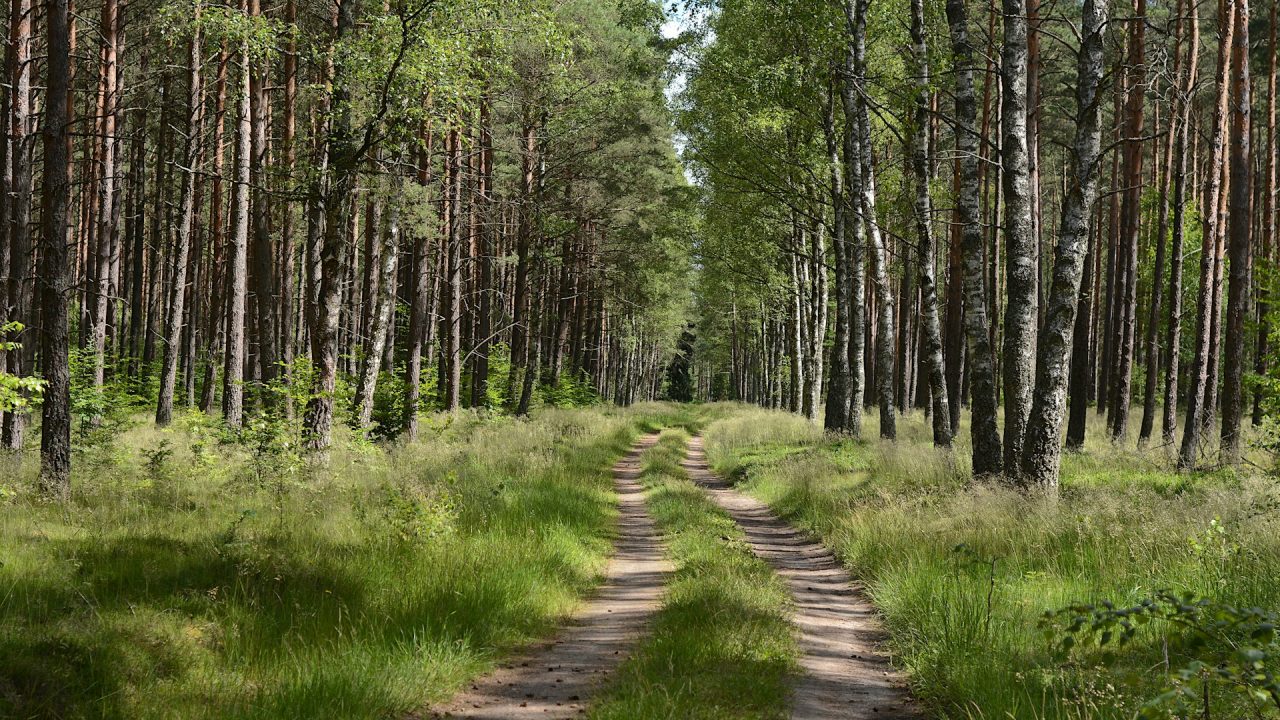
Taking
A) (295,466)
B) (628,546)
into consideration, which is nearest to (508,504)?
(628,546)

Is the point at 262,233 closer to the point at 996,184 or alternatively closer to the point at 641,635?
the point at 641,635

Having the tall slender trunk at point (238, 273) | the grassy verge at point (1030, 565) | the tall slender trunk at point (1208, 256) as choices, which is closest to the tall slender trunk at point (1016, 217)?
the grassy verge at point (1030, 565)

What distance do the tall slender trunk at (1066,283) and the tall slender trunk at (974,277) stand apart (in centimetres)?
130

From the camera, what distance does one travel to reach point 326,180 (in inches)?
544

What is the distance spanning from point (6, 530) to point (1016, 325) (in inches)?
434

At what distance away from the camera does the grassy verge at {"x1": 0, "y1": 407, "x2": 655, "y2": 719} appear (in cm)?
448

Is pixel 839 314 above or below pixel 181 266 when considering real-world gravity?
below

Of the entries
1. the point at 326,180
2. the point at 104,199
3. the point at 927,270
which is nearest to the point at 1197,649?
the point at 927,270

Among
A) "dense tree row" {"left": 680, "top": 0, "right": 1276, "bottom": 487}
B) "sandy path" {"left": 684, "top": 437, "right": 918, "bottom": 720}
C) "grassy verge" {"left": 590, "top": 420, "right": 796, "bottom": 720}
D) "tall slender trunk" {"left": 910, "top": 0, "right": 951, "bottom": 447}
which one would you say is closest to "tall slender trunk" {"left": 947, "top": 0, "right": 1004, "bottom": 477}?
"dense tree row" {"left": 680, "top": 0, "right": 1276, "bottom": 487}

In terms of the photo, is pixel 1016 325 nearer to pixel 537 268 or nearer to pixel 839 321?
pixel 839 321

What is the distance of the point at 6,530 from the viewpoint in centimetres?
709

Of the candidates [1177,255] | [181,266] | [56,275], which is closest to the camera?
[56,275]

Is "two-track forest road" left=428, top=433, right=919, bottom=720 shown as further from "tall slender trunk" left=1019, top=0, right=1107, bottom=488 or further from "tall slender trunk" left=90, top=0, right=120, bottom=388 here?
"tall slender trunk" left=90, top=0, right=120, bottom=388

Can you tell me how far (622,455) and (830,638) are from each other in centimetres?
1599
